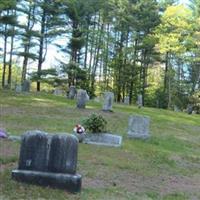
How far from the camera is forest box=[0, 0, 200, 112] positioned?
43.5 metres

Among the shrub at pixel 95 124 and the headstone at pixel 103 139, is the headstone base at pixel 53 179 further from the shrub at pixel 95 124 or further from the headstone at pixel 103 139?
the shrub at pixel 95 124

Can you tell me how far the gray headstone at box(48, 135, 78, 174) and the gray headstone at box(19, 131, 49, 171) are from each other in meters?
0.12

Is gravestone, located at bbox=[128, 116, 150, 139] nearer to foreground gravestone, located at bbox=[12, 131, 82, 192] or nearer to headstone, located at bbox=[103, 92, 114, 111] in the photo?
headstone, located at bbox=[103, 92, 114, 111]

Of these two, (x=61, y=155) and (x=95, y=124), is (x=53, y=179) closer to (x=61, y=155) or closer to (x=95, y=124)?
(x=61, y=155)

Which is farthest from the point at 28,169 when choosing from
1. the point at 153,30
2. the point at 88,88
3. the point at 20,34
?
the point at 153,30

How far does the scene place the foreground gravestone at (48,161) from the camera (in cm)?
771

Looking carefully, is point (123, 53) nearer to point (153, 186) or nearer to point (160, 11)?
point (160, 11)

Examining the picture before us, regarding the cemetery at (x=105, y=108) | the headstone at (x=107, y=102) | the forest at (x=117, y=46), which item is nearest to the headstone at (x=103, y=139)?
the cemetery at (x=105, y=108)

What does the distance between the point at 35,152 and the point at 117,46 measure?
43792mm

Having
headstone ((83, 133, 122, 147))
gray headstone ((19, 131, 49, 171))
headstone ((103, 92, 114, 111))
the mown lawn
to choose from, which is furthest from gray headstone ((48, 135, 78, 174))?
headstone ((103, 92, 114, 111))

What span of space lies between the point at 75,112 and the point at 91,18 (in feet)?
96.8

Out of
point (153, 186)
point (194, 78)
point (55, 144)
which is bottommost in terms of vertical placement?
point (153, 186)

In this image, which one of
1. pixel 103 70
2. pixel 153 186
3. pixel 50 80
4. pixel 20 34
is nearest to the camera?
pixel 153 186

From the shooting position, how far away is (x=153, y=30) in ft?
158
